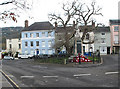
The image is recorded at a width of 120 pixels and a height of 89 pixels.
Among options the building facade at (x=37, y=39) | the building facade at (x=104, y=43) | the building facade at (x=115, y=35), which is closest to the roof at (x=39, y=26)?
the building facade at (x=37, y=39)

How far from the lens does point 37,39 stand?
5875 centimetres

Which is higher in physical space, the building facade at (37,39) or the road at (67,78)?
the building facade at (37,39)

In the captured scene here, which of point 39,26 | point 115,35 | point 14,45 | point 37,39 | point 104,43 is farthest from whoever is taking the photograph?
point 14,45

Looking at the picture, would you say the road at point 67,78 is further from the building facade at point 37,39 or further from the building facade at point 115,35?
the building facade at point 37,39

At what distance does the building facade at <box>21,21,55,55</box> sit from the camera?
189 ft

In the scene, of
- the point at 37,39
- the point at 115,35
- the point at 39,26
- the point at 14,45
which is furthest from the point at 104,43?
the point at 14,45

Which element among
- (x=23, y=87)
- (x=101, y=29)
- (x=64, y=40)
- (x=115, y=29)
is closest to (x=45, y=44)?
(x=101, y=29)

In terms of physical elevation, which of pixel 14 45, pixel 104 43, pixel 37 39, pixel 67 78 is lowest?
pixel 67 78

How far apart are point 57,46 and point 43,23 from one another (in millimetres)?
27649

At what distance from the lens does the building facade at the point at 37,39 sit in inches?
2266

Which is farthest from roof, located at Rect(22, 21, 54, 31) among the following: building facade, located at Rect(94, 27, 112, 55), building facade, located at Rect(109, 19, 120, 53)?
building facade, located at Rect(109, 19, 120, 53)

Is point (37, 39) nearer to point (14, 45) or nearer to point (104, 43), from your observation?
point (14, 45)

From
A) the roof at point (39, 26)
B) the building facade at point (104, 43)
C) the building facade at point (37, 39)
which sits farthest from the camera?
the roof at point (39, 26)

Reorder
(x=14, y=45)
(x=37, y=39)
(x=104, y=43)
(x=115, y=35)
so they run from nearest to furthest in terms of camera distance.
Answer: (x=115, y=35) → (x=104, y=43) → (x=37, y=39) → (x=14, y=45)
